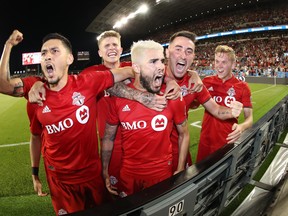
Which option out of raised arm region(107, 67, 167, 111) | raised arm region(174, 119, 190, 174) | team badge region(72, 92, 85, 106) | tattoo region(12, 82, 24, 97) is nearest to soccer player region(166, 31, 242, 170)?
raised arm region(174, 119, 190, 174)

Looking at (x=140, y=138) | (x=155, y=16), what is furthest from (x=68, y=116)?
(x=155, y=16)

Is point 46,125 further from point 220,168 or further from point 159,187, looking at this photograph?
point 220,168

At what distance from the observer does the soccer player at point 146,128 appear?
2.33 meters

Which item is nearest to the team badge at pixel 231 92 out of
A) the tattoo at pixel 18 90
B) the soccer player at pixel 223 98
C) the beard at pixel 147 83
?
the soccer player at pixel 223 98

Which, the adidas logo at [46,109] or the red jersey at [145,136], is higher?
the adidas logo at [46,109]

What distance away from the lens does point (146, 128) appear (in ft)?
7.61

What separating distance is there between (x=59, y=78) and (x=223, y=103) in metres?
2.63

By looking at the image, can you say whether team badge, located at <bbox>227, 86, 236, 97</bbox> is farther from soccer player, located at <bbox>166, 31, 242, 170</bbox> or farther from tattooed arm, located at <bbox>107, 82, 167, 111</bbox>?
tattooed arm, located at <bbox>107, 82, 167, 111</bbox>

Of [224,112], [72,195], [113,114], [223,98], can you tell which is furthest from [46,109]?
[223,98]

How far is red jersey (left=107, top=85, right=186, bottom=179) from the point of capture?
233cm

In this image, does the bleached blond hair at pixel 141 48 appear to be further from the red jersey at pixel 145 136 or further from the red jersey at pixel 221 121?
the red jersey at pixel 221 121

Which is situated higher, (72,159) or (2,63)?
(2,63)

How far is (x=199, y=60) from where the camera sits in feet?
144

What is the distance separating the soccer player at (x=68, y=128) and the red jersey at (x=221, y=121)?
2030 mm
